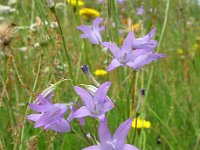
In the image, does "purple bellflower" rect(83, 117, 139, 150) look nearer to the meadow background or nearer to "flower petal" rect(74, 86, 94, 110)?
"flower petal" rect(74, 86, 94, 110)

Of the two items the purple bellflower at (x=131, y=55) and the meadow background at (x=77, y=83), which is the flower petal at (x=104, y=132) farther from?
the meadow background at (x=77, y=83)

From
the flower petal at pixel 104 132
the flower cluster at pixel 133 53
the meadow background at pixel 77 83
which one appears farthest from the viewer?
the meadow background at pixel 77 83

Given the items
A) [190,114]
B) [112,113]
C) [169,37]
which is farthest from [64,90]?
[169,37]

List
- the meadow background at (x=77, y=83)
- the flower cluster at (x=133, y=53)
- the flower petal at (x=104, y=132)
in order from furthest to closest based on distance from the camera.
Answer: the meadow background at (x=77, y=83)
the flower cluster at (x=133, y=53)
the flower petal at (x=104, y=132)

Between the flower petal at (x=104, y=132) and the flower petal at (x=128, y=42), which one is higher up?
the flower petal at (x=128, y=42)

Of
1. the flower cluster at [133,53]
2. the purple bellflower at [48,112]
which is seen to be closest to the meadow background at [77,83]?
the flower cluster at [133,53]

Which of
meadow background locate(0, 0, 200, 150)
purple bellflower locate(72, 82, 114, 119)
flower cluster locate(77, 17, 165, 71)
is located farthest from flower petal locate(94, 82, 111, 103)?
meadow background locate(0, 0, 200, 150)

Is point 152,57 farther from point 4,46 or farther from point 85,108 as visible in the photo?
point 4,46
